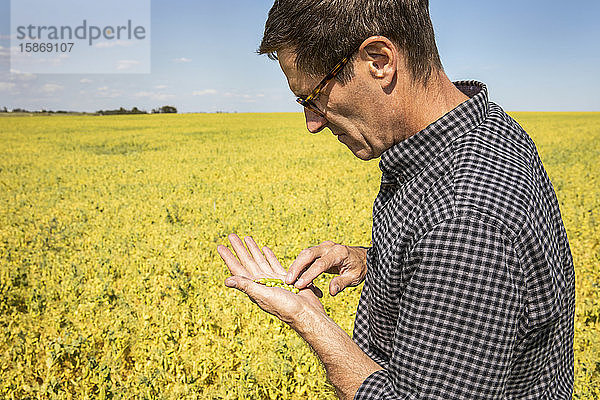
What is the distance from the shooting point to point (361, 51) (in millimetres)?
1388

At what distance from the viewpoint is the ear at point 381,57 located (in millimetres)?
1360

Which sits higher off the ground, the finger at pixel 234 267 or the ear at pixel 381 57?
the ear at pixel 381 57

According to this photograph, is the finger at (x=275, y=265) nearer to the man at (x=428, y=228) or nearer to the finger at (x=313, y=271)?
the finger at (x=313, y=271)

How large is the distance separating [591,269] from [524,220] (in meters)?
6.47

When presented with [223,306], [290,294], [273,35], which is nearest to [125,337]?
[223,306]

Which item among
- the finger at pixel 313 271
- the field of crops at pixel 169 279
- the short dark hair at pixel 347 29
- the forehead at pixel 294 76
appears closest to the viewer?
the short dark hair at pixel 347 29

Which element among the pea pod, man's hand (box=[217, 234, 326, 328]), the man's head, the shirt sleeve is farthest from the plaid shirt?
the pea pod

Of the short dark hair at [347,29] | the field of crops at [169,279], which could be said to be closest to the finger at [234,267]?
the short dark hair at [347,29]

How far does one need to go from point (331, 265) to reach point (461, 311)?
0.98 m

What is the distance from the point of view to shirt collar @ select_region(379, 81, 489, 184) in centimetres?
143

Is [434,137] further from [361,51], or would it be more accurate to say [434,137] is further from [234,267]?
[234,267]

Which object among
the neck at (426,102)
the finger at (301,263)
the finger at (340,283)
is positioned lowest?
the finger at (340,283)

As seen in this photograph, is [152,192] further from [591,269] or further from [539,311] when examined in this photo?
[539,311]

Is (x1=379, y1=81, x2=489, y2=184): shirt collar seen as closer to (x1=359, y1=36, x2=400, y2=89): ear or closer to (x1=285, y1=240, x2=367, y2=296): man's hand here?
(x1=359, y1=36, x2=400, y2=89): ear
